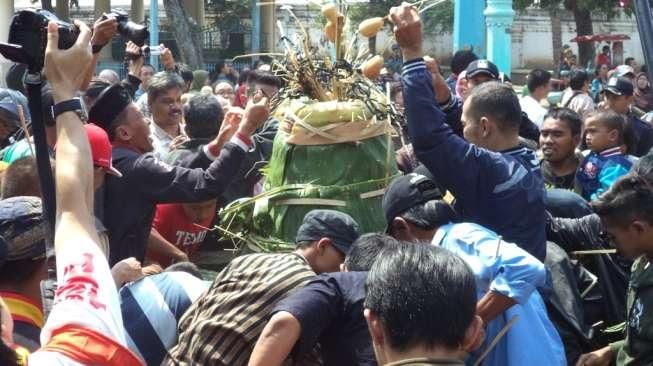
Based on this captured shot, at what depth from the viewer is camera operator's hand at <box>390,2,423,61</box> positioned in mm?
3723

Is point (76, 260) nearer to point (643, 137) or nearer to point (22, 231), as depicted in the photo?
point (22, 231)

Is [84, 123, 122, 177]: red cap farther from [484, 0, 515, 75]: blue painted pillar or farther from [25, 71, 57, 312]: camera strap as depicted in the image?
[484, 0, 515, 75]: blue painted pillar

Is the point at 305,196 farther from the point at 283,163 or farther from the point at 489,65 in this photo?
the point at 489,65

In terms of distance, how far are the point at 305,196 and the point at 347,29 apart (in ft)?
2.82

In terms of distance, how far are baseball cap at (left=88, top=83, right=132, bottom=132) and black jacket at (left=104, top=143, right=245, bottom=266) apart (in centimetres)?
26

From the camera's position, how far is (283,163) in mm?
4297

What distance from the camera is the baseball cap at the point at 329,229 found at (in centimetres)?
355

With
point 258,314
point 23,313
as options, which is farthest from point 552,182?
point 23,313

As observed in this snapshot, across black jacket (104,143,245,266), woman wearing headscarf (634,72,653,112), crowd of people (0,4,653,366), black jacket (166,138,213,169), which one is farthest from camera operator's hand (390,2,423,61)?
woman wearing headscarf (634,72,653,112)

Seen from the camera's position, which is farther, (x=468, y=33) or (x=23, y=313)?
(x=468, y=33)

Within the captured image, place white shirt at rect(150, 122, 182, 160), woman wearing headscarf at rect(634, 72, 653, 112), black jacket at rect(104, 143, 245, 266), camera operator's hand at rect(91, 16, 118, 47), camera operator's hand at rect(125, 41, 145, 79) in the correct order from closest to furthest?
camera operator's hand at rect(91, 16, 118, 47) → black jacket at rect(104, 143, 245, 266) → white shirt at rect(150, 122, 182, 160) → camera operator's hand at rect(125, 41, 145, 79) → woman wearing headscarf at rect(634, 72, 653, 112)

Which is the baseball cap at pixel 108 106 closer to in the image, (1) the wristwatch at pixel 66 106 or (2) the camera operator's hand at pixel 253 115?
(2) the camera operator's hand at pixel 253 115

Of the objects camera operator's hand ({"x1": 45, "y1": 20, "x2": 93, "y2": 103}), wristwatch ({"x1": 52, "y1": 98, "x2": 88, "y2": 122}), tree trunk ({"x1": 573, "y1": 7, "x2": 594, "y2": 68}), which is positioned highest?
camera operator's hand ({"x1": 45, "y1": 20, "x2": 93, "y2": 103})

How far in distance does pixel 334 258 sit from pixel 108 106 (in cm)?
167
